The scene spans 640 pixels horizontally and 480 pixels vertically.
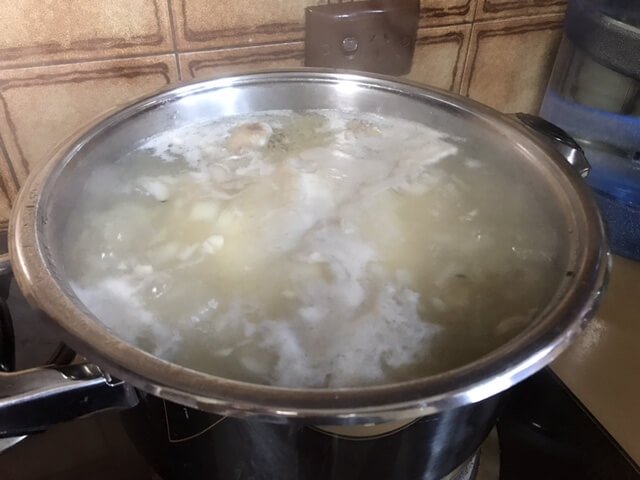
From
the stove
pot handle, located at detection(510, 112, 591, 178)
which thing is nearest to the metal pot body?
the stove

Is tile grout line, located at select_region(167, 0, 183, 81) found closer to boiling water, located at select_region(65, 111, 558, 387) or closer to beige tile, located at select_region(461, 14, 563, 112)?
boiling water, located at select_region(65, 111, 558, 387)

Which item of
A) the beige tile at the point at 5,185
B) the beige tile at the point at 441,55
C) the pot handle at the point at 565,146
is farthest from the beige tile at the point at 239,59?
the pot handle at the point at 565,146

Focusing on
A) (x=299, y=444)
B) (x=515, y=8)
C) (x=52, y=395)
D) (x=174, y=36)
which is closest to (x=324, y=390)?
(x=299, y=444)

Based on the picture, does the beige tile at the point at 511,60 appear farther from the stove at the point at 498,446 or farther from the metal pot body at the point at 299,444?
the metal pot body at the point at 299,444

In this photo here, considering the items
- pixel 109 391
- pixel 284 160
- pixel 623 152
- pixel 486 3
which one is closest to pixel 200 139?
pixel 284 160

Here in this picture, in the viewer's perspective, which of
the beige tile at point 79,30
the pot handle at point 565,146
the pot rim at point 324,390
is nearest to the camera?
the pot rim at point 324,390

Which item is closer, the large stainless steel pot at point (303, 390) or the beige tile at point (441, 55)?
the large stainless steel pot at point (303, 390)

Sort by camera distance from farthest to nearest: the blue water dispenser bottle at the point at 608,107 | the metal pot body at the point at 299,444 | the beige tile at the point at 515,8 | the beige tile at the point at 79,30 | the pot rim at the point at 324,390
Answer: the beige tile at the point at 515,8 → the blue water dispenser bottle at the point at 608,107 → the beige tile at the point at 79,30 → the metal pot body at the point at 299,444 → the pot rim at the point at 324,390

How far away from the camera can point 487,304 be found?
84 cm

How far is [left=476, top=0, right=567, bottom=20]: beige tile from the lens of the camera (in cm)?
134

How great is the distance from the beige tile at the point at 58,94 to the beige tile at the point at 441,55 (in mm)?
553

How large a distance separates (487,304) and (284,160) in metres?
0.46

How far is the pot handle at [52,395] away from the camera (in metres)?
0.64

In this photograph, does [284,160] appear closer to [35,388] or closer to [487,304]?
[487,304]
